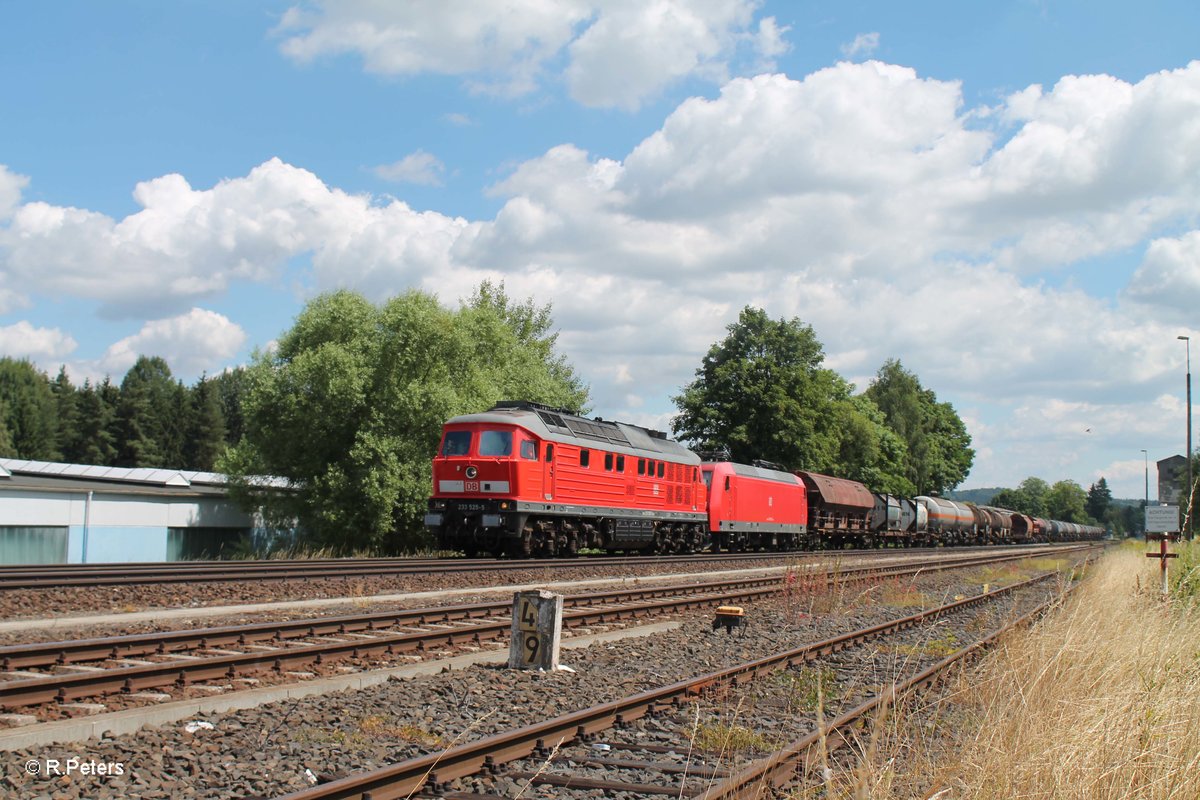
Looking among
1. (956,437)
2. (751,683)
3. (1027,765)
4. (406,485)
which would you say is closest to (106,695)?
(751,683)

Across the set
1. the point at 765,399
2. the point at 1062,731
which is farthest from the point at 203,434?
the point at 1062,731

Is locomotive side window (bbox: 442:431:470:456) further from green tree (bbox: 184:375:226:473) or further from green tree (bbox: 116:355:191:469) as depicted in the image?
green tree (bbox: 184:375:226:473)

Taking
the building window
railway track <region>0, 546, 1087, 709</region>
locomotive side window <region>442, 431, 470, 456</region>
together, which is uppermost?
locomotive side window <region>442, 431, 470, 456</region>

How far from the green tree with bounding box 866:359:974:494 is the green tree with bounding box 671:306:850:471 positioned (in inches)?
919

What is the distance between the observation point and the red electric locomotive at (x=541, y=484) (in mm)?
23781

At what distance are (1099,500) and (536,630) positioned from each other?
185 m

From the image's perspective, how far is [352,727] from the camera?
7.41 m

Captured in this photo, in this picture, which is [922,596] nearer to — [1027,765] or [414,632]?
[414,632]

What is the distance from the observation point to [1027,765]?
16.6ft

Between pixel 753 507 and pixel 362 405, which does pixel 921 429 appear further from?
pixel 362 405

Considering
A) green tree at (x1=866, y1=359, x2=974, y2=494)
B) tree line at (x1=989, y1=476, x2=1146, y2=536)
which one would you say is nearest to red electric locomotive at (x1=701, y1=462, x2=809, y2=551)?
green tree at (x1=866, y1=359, x2=974, y2=494)

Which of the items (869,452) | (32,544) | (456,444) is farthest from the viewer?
(869,452)

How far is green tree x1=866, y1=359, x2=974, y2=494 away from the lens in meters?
88.0

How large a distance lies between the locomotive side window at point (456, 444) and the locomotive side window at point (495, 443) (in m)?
0.48
